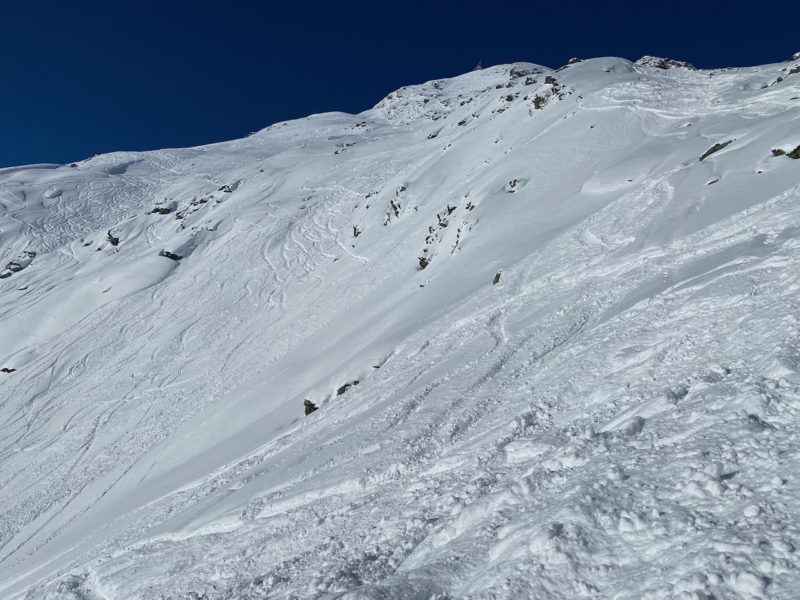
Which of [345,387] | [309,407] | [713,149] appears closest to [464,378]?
[345,387]

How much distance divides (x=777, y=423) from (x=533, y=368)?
4.49 m

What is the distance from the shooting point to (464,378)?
10.4m

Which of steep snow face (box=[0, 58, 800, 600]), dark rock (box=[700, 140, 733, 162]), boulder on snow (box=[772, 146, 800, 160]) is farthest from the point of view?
dark rock (box=[700, 140, 733, 162])

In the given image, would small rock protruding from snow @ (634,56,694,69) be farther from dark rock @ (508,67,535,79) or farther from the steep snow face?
dark rock @ (508,67,535,79)

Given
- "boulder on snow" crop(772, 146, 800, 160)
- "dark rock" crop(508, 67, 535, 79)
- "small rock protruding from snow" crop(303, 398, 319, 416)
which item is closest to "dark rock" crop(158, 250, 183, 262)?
"small rock protruding from snow" crop(303, 398, 319, 416)

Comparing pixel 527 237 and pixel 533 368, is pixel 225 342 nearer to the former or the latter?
pixel 527 237

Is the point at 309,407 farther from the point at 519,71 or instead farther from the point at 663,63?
the point at 519,71

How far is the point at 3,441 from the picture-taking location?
2012 cm

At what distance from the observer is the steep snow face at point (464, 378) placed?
5090mm

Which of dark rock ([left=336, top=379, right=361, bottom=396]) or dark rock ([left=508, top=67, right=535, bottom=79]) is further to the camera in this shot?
dark rock ([left=508, top=67, right=535, bottom=79])

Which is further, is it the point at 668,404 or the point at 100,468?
the point at 100,468

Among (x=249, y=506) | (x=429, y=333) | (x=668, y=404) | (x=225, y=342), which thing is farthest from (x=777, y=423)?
(x=225, y=342)

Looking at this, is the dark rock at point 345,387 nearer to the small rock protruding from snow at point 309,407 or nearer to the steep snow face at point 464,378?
the steep snow face at point 464,378

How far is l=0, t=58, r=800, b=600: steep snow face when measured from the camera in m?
5.09
